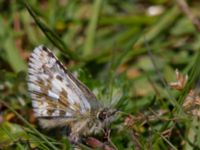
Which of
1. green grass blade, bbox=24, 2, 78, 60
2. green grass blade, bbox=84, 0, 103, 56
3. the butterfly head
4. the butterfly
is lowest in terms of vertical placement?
the butterfly head

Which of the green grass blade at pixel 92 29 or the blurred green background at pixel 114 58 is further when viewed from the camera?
the green grass blade at pixel 92 29

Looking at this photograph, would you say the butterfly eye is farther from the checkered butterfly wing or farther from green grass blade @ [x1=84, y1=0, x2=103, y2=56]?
green grass blade @ [x1=84, y1=0, x2=103, y2=56]

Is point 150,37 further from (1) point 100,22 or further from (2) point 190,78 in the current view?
(2) point 190,78

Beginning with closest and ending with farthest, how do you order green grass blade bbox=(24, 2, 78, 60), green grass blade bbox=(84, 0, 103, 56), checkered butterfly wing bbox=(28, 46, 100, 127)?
checkered butterfly wing bbox=(28, 46, 100, 127) → green grass blade bbox=(24, 2, 78, 60) → green grass blade bbox=(84, 0, 103, 56)

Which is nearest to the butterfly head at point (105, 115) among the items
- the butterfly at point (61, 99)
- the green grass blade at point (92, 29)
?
the butterfly at point (61, 99)

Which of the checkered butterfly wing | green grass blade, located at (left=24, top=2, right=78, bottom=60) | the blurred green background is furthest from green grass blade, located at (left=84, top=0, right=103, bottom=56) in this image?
the checkered butterfly wing

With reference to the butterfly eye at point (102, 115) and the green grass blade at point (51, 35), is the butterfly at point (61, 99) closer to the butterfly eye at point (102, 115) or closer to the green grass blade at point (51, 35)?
the butterfly eye at point (102, 115)

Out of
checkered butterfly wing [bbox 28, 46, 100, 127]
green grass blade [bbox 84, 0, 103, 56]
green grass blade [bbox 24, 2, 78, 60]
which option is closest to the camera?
checkered butterfly wing [bbox 28, 46, 100, 127]

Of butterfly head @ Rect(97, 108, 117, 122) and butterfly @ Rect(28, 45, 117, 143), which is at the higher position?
butterfly @ Rect(28, 45, 117, 143)
